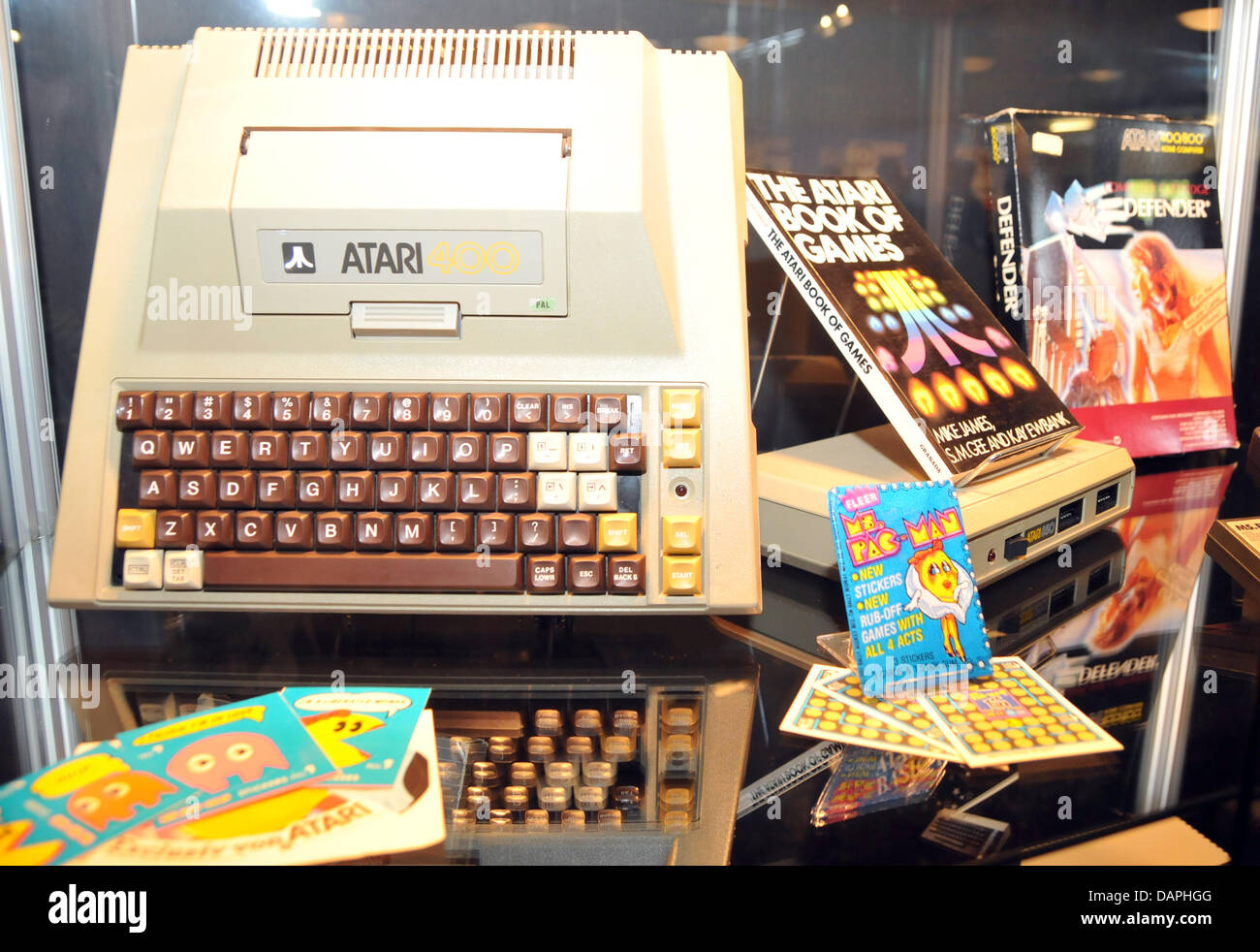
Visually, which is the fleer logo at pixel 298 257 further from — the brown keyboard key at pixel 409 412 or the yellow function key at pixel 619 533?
the yellow function key at pixel 619 533

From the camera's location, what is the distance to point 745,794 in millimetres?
567

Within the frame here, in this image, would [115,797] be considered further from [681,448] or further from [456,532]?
[681,448]

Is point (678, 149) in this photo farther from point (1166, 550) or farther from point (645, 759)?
point (1166, 550)

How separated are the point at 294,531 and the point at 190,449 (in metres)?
0.11

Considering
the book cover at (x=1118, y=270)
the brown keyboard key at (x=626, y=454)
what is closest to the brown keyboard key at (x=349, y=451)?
the brown keyboard key at (x=626, y=454)

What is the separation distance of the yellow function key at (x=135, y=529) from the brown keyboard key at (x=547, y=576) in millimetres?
319

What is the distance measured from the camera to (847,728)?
63cm

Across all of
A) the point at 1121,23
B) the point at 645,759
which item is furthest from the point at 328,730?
the point at 1121,23

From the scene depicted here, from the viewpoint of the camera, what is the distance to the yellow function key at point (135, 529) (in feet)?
2.48

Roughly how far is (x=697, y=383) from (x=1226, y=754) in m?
0.46

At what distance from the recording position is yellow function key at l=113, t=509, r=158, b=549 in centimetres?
76

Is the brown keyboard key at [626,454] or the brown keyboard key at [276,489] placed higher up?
the brown keyboard key at [626,454]

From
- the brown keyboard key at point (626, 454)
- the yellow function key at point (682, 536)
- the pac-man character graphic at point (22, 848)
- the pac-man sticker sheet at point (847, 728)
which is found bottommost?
the pac-man sticker sheet at point (847, 728)

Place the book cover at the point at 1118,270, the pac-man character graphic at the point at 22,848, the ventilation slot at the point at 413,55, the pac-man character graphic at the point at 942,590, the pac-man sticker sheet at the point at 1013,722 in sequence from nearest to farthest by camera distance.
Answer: the pac-man character graphic at the point at 22,848 < the pac-man sticker sheet at the point at 1013,722 < the pac-man character graphic at the point at 942,590 < the ventilation slot at the point at 413,55 < the book cover at the point at 1118,270
